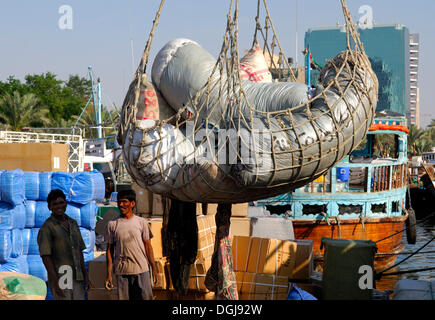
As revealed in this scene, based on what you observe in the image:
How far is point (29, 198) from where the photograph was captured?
743 centimetres

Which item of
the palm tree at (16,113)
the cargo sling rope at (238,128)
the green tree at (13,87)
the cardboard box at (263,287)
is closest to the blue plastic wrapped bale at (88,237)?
the cardboard box at (263,287)

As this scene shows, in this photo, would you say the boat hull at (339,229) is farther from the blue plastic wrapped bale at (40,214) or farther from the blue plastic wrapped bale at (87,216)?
the blue plastic wrapped bale at (40,214)

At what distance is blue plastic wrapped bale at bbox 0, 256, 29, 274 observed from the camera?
22.1 feet

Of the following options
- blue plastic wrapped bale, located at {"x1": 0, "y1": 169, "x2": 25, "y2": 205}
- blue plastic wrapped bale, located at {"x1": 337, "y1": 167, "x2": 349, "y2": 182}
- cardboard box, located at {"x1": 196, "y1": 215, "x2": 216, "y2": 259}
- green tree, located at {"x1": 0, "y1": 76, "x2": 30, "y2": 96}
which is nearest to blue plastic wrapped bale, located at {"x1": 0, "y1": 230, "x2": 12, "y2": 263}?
blue plastic wrapped bale, located at {"x1": 0, "y1": 169, "x2": 25, "y2": 205}

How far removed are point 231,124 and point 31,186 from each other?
4278mm

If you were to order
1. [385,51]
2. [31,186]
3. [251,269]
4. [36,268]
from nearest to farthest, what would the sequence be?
[251,269], [36,268], [31,186], [385,51]

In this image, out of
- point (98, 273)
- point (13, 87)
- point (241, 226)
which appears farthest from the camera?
point (13, 87)

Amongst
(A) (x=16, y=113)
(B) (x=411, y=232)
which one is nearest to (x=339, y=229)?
(B) (x=411, y=232)

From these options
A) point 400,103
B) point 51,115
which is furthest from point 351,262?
point 400,103

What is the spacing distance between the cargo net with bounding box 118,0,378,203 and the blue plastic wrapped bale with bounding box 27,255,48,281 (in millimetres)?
3374

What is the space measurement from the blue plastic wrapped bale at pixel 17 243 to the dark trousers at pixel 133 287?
2652mm

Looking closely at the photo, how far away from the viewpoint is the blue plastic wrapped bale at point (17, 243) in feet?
22.5

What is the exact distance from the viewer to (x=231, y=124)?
4020 mm

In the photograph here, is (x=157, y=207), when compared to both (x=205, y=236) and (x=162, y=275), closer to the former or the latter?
(x=205, y=236)
